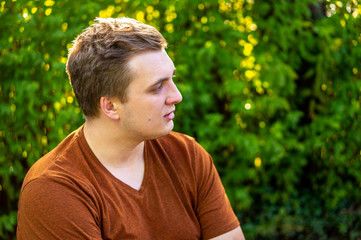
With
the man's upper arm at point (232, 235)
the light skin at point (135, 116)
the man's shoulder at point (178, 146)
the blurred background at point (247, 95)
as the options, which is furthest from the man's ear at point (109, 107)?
the blurred background at point (247, 95)

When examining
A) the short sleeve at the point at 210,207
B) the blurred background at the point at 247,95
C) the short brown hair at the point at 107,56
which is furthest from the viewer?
the blurred background at the point at 247,95

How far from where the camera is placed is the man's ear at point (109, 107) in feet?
5.97

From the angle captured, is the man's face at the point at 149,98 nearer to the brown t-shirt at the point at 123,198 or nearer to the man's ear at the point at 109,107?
the man's ear at the point at 109,107

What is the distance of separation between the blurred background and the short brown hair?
906 millimetres

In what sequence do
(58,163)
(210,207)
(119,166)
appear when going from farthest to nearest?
(210,207), (119,166), (58,163)

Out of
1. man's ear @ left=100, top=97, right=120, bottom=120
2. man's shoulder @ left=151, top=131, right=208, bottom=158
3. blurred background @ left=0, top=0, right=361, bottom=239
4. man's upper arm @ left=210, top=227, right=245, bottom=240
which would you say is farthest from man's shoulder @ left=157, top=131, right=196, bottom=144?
blurred background @ left=0, top=0, right=361, bottom=239

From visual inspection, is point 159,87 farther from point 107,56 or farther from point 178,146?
point 178,146

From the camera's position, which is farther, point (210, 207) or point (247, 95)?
point (247, 95)

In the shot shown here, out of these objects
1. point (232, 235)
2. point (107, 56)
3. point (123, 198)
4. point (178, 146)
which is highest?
point (107, 56)

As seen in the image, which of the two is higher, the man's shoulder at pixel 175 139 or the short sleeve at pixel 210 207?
the man's shoulder at pixel 175 139

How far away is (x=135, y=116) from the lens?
181 cm

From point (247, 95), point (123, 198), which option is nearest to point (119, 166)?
point (123, 198)

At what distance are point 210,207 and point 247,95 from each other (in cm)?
175

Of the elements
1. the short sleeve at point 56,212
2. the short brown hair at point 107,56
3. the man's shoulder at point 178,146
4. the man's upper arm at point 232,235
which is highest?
the short brown hair at point 107,56
